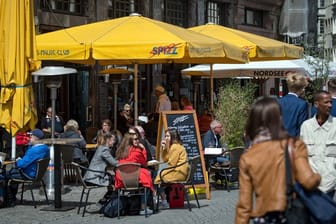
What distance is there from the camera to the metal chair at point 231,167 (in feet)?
40.5

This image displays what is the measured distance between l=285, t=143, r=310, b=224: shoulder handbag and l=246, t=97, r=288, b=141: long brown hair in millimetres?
139

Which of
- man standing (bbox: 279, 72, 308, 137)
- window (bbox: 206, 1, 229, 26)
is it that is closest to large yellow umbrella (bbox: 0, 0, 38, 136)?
man standing (bbox: 279, 72, 308, 137)

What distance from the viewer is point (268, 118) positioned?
4719 mm

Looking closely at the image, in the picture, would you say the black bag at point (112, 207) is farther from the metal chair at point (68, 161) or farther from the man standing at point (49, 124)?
the man standing at point (49, 124)

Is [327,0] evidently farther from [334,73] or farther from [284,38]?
[334,73]

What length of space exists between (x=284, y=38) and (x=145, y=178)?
91.2ft

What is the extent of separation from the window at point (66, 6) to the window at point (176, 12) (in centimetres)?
444

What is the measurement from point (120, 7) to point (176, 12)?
3.50 m

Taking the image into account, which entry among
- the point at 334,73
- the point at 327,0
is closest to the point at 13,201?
the point at 334,73

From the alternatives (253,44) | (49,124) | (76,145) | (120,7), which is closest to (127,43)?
(76,145)

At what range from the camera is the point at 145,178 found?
1002cm

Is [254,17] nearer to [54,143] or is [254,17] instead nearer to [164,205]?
[54,143]

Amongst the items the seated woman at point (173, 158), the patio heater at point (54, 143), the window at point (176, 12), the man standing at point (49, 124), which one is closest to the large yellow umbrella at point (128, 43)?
the patio heater at point (54, 143)

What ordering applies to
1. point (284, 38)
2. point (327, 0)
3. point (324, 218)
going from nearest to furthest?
1. point (324, 218)
2. point (284, 38)
3. point (327, 0)
